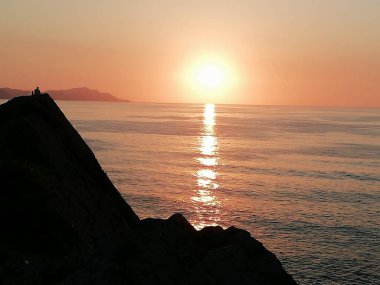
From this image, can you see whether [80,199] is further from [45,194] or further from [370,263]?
[370,263]

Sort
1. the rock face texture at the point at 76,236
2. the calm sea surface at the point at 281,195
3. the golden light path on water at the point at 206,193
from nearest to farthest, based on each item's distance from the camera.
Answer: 1. the rock face texture at the point at 76,236
2. the calm sea surface at the point at 281,195
3. the golden light path on water at the point at 206,193

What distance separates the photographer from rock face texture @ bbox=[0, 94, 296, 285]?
59.2 ft

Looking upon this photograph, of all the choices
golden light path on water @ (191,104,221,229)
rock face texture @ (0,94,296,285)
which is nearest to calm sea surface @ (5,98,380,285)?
golden light path on water @ (191,104,221,229)

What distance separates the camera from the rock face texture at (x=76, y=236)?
18031 millimetres

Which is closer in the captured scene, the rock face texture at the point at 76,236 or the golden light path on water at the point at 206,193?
the rock face texture at the point at 76,236

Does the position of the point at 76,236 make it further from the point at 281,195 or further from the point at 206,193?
the point at 281,195

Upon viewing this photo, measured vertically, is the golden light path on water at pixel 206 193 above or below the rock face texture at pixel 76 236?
below

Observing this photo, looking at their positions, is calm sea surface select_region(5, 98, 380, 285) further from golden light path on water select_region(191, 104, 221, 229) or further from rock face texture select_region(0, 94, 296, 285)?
rock face texture select_region(0, 94, 296, 285)

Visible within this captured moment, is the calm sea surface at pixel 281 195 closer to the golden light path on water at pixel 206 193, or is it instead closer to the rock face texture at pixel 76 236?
the golden light path on water at pixel 206 193

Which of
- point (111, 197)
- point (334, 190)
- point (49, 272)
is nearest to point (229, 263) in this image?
point (49, 272)

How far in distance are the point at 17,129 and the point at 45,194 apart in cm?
544

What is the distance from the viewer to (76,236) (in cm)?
2144

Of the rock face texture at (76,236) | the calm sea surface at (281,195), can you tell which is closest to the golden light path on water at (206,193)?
the calm sea surface at (281,195)

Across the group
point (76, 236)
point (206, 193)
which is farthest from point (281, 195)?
point (76, 236)
